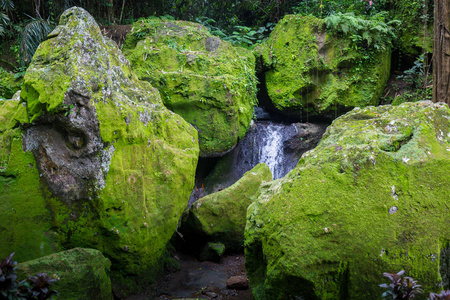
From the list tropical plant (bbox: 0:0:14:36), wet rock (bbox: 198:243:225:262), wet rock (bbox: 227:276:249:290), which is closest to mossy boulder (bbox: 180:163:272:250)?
wet rock (bbox: 198:243:225:262)

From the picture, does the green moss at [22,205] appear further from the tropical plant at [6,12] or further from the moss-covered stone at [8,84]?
the tropical plant at [6,12]

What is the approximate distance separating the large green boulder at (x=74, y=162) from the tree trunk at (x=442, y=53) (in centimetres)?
499

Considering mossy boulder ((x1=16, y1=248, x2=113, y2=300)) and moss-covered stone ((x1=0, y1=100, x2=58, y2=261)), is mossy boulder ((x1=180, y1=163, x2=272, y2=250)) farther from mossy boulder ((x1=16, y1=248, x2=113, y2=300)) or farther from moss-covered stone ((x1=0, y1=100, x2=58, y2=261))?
moss-covered stone ((x1=0, y1=100, x2=58, y2=261))

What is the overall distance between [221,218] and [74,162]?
104 inches

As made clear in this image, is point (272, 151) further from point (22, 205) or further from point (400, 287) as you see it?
point (400, 287)

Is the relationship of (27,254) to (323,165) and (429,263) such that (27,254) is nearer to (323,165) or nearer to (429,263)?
(323,165)

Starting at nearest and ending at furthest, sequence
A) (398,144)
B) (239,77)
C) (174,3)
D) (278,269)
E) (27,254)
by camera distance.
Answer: (278,269), (398,144), (27,254), (239,77), (174,3)

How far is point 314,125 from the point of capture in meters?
9.39

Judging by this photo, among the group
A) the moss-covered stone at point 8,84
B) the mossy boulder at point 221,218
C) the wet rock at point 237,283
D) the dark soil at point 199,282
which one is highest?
the moss-covered stone at point 8,84

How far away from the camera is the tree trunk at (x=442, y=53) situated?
225 inches

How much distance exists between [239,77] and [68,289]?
603 centimetres

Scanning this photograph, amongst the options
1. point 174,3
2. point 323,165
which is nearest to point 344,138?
point 323,165

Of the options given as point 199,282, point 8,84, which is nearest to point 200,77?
point 199,282

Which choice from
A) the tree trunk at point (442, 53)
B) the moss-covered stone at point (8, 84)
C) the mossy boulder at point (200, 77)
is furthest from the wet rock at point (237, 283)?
the moss-covered stone at point (8, 84)
